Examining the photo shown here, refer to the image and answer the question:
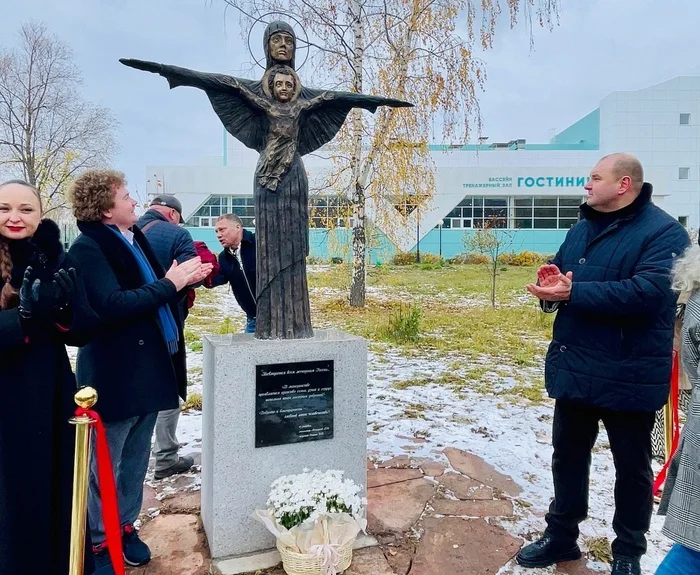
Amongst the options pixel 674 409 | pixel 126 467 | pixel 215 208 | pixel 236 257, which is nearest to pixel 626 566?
pixel 674 409

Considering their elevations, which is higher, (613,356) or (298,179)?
(298,179)

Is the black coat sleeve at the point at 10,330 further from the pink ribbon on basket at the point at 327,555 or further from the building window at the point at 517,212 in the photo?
the building window at the point at 517,212

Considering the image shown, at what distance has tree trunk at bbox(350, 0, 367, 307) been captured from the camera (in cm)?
1031

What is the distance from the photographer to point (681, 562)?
1539 millimetres

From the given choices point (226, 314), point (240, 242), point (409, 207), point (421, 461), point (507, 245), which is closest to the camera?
point (421, 461)

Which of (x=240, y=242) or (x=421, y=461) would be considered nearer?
(x=421, y=461)

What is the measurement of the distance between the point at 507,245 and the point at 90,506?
27125mm

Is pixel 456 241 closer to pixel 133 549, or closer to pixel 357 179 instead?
pixel 357 179

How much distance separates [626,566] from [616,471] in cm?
41

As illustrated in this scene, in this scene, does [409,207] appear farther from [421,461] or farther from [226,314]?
[421,461]

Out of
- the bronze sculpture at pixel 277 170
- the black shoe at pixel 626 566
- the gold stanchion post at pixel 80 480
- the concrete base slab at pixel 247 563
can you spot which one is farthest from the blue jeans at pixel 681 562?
the gold stanchion post at pixel 80 480

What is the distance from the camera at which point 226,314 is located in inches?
432

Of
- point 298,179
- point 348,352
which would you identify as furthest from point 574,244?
point 298,179

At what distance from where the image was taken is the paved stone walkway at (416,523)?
251 cm
